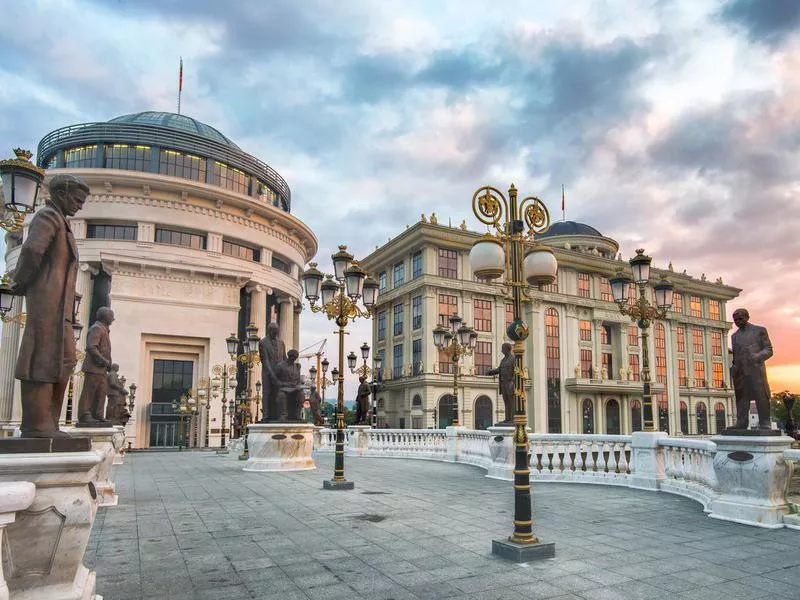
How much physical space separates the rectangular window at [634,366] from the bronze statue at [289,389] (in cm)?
5264

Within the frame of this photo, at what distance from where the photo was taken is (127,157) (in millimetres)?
46594

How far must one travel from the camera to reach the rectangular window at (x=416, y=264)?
53469 millimetres

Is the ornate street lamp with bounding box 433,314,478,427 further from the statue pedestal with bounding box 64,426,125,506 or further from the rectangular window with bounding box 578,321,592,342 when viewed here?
the rectangular window with bounding box 578,321,592,342

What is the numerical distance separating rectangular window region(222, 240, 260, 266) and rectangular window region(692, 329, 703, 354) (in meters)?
53.6

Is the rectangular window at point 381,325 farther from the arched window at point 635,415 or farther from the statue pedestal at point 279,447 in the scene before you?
the statue pedestal at point 279,447

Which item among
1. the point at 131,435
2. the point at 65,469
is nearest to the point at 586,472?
the point at 65,469

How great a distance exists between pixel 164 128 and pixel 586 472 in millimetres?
45725

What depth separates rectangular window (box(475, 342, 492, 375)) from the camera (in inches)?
2079

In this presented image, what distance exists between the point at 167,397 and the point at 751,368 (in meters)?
42.8

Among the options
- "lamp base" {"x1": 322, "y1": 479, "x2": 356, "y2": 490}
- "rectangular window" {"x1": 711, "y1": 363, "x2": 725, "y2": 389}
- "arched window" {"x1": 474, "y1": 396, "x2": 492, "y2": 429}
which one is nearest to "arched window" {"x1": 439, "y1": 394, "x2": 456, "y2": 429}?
"arched window" {"x1": 474, "y1": 396, "x2": 492, "y2": 429}

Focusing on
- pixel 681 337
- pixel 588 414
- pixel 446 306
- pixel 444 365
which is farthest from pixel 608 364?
pixel 444 365

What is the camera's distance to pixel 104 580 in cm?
551

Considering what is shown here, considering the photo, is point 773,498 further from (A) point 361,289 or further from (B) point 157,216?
(B) point 157,216

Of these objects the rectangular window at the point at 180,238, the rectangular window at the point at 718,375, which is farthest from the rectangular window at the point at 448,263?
the rectangular window at the point at 718,375
